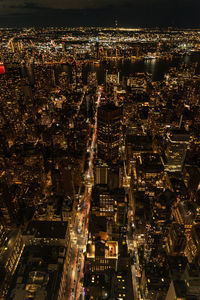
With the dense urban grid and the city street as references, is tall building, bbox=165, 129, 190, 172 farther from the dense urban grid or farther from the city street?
the city street

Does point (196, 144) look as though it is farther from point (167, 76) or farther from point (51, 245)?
point (167, 76)

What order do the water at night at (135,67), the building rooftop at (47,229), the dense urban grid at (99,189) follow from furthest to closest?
the water at night at (135,67), the building rooftop at (47,229), the dense urban grid at (99,189)

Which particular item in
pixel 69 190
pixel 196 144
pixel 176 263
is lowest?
pixel 176 263

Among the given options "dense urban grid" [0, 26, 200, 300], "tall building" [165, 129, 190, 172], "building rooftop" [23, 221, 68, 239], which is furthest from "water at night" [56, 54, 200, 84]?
"building rooftop" [23, 221, 68, 239]

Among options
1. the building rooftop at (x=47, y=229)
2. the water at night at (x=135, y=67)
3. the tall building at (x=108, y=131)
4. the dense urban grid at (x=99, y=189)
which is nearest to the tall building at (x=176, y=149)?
the dense urban grid at (x=99, y=189)

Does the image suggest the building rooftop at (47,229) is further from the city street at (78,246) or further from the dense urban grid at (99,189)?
the city street at (78,246)

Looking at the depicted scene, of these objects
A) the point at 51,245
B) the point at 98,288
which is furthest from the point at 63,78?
the point at 98,288
